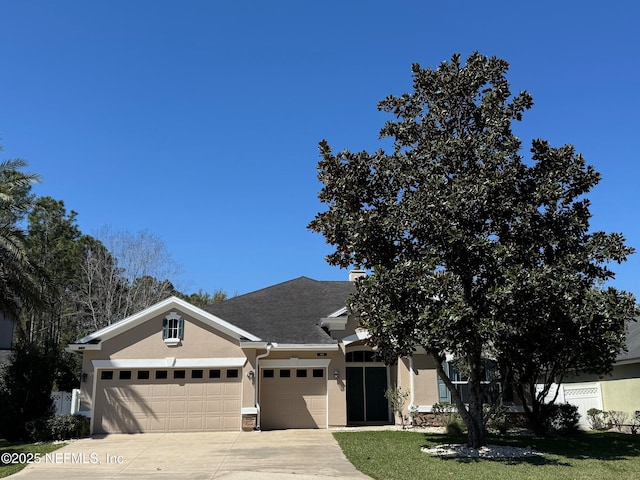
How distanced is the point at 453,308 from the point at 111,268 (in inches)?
1170

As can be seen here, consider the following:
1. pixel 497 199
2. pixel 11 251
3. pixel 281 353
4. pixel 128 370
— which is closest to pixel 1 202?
pixel 11 251

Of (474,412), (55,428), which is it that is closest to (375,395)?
(474,412)

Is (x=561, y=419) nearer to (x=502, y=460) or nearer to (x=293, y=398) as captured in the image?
(x=502, y=460)

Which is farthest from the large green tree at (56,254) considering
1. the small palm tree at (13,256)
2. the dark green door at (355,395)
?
the dark green door at (355,395)

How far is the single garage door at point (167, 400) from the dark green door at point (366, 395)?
167 inches

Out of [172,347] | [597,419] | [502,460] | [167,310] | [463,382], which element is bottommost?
[597,419]

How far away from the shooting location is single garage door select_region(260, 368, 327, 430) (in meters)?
19.0

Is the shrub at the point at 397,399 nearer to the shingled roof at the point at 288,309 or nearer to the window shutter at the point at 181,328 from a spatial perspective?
the shingled roof at the point at 288,309

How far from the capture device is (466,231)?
1244 centimetres

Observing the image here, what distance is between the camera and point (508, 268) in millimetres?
11930

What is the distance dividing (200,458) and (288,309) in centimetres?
971

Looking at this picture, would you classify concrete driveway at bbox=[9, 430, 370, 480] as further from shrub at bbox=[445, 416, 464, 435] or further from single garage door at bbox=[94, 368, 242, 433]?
shrub at bbox=[445, 416, 464, 435]

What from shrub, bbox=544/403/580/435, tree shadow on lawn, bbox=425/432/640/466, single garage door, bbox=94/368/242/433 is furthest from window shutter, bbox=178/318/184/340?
shrub, bbox=544/403/580/435

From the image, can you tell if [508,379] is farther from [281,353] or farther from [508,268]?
[281,353]
